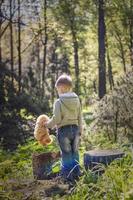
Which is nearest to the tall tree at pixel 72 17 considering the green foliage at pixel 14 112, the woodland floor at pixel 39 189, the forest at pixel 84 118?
the forest at pixel 84 118

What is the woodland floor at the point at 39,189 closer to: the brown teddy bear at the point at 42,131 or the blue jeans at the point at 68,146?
the blue jeans at the point at 68,146

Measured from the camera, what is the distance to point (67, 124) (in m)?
9.19

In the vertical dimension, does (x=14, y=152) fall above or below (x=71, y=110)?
below

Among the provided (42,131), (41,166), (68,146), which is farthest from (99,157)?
(41,166)

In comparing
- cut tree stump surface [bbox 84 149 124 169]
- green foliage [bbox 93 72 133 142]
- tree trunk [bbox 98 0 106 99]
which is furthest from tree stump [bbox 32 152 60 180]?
tree trunk [bbox 98 0 106 99]

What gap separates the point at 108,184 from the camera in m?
6.58

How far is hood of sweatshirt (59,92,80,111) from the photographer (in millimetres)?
9094

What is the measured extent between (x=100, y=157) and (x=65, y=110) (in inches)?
36.4

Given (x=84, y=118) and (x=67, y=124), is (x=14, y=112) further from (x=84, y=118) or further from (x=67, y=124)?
(x=67, y=124)

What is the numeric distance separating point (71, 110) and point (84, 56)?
127 ft

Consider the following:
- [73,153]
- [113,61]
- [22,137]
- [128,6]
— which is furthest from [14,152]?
[113,61]

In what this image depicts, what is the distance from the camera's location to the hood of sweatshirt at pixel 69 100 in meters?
9.09

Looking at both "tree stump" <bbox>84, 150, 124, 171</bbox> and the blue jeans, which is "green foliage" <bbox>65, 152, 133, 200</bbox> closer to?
"tree stump" <bbox>84, 150, 124, 171</bbox>

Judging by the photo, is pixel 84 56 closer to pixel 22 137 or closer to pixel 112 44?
pixel 112 44
